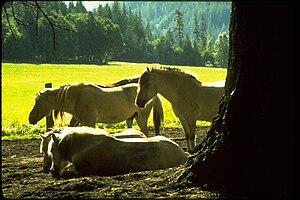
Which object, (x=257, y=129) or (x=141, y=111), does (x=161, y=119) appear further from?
(x=257, y=129)

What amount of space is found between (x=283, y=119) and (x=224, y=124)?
672 millimetres

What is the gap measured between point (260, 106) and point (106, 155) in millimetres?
3121

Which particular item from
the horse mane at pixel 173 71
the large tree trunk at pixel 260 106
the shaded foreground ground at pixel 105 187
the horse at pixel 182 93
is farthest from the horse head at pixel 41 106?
the large tree trunk at pixel 260 106

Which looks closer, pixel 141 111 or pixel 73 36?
pixel 141 111

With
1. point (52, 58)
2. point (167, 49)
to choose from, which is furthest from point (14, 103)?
point (167, 49)

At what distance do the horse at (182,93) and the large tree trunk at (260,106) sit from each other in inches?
237

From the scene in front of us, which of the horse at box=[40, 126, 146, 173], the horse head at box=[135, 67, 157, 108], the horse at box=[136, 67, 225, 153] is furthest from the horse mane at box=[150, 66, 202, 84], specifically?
the horse at box=[40, 126, 146, 173]

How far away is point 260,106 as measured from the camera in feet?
16.0

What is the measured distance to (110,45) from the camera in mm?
93062

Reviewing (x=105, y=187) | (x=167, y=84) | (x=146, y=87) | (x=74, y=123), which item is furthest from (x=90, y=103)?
(x=105, y=187)

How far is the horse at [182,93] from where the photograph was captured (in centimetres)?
1121

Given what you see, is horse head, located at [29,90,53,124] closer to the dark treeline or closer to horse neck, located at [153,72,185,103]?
horse neck, located at [153,72,185,103]

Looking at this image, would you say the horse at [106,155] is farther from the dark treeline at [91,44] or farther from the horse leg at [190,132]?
the dark treeline at [91,44]

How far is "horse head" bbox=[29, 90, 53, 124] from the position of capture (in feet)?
39.4
